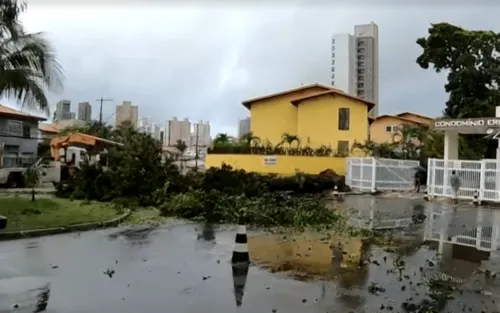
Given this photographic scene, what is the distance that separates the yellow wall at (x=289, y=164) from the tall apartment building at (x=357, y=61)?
79.2ft

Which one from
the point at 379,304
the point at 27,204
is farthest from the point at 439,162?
the point at 379,304

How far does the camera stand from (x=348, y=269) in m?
9.48

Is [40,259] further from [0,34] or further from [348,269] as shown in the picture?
[0,34]

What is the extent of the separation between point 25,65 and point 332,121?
29.6 m

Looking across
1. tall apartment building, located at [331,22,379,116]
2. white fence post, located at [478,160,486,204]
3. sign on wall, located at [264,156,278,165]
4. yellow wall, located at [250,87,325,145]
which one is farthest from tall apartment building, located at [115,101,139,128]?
white fence post, located at [478,160,486,204]

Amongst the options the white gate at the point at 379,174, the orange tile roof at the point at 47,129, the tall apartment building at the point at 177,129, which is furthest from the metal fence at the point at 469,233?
the tall apartment building at the point at 177,129

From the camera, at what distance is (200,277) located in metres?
8.70

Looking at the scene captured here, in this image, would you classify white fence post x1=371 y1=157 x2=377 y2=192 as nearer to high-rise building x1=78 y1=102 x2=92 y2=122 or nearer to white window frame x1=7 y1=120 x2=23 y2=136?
white window frame x1=7 y1=120 x2=23 y2=136

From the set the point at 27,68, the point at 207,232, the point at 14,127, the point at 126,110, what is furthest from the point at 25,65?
the point at 126,110

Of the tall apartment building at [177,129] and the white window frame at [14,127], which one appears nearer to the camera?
the white window frame at [14,127]

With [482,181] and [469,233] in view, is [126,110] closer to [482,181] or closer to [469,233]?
[482,181]

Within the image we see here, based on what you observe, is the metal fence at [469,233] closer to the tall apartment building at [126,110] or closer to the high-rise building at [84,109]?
the tall apartment building at [126,110]

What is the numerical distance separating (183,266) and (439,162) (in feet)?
70.2

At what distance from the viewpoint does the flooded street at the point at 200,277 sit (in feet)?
23.2
